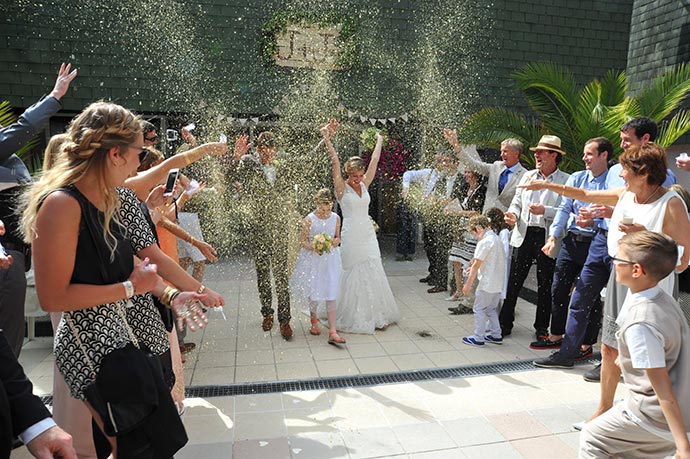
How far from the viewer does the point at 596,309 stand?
492 centimetres

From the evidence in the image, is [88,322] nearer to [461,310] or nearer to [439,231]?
[461,310]

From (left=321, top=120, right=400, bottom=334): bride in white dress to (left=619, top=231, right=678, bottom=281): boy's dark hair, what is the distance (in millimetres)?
3441

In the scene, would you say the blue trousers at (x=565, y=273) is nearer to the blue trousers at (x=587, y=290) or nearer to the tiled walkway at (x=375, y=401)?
the blue trousers at (x=587, y=290)

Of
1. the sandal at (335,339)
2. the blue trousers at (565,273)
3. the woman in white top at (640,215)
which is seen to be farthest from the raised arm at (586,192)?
the sandal at (335,339)

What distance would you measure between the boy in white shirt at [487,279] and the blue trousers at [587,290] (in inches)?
31.7

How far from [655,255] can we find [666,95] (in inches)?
262

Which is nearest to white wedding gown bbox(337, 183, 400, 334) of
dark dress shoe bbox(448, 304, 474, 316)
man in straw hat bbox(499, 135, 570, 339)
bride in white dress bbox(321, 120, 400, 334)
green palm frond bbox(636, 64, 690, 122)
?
bride in white dress bbox(321, 120, 400, 334)

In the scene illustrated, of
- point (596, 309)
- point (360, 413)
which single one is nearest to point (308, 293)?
point (360, 413)

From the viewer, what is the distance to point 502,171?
5992 millimetres

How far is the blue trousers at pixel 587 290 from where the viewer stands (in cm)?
407

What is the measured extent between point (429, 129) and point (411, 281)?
4.31 m

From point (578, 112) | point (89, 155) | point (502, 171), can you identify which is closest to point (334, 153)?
point (502, 171)

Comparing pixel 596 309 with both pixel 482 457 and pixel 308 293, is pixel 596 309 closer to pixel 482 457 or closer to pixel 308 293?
pixel 482 457

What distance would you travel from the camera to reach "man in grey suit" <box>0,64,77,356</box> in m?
3.15
